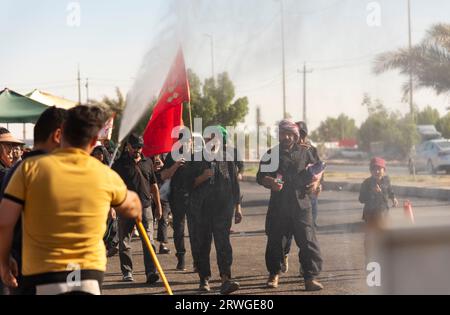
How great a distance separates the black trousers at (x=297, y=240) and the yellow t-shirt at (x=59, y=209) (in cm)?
433

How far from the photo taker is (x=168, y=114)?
382 inches

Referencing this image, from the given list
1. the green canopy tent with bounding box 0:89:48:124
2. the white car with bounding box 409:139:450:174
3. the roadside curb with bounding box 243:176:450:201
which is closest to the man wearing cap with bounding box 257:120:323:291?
the green canopy tent with bounding box 0:89:48:124

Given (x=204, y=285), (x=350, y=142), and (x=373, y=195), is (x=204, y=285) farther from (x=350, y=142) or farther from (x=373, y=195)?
(x=350, y=142)

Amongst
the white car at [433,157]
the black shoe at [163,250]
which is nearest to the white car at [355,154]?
the white car at [433,157]

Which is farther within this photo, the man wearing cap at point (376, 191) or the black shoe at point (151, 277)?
the black shoe at point (151, 277)

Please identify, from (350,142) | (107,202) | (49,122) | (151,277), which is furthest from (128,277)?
(350,142)

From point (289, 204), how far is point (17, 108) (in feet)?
25.4

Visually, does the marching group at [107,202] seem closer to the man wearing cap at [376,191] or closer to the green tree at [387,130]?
the man wearing cap at [376,191]

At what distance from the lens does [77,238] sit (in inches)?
139

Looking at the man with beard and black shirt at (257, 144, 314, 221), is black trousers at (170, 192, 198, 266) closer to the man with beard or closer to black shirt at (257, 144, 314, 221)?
the man with beard

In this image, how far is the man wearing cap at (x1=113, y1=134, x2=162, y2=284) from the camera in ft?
28.0

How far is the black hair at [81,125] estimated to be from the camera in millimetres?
3664

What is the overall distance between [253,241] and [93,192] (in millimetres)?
8185

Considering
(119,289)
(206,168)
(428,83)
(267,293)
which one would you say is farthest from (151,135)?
(428,83)
